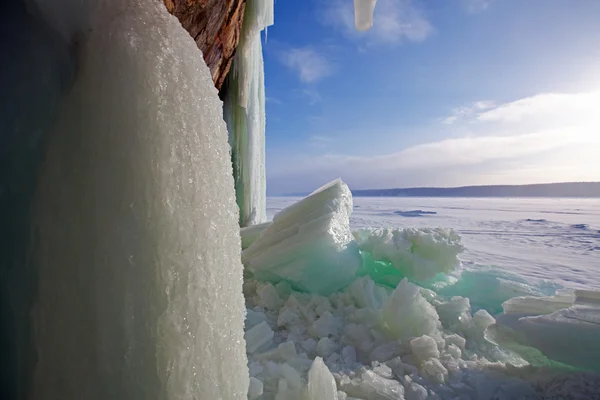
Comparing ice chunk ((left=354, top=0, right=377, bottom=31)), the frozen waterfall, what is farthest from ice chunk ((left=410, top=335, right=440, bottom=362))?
ice chunk ((left=354, top=0, right=377, bottom=31))

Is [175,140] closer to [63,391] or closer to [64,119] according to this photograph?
[64,119]

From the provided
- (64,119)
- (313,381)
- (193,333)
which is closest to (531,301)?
(313,381)

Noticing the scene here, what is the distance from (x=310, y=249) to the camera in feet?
8.21

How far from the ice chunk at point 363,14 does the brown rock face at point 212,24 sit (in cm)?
95

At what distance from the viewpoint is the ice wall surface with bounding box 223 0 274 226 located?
384 cm

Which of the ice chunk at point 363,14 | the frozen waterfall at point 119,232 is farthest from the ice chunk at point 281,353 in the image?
the ice chunk at point 363,14

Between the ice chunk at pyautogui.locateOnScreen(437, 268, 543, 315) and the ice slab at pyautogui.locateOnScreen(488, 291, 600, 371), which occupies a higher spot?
the ice slab at pyautogui.locateOnScreen(488, 291, 600, 371)

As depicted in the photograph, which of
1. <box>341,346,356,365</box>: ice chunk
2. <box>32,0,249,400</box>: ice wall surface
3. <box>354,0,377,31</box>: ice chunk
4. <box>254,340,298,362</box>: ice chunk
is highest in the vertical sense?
<box>354,0,377,31</box>: ice chunk

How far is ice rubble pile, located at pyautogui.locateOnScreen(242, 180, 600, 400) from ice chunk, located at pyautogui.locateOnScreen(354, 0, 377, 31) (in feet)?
4.80

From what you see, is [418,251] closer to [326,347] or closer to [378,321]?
[378,321]

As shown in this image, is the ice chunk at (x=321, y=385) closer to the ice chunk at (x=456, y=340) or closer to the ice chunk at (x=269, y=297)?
the ice chunk at (x=456, y=340)

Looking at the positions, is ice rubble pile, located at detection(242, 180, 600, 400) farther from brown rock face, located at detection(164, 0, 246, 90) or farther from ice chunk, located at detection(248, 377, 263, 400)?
brown rock face, located at detection(164, 0, 246, 90)

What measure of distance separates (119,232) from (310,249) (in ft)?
6.37

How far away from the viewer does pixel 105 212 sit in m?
0.65
